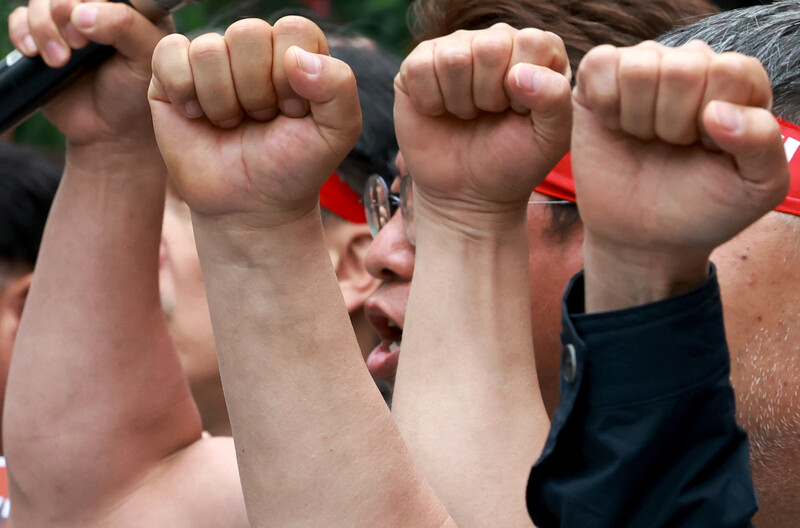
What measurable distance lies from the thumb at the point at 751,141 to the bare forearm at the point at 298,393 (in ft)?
→ 1.33

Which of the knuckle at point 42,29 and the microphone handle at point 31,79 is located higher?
the knuckle at point 42,29

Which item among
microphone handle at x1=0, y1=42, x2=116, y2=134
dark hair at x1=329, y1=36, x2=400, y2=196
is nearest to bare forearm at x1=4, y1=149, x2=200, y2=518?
microphone handle at x1=0, y1=42, x2=116, y2=134

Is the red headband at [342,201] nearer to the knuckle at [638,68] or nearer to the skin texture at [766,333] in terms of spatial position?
the skin texture at [766,333]

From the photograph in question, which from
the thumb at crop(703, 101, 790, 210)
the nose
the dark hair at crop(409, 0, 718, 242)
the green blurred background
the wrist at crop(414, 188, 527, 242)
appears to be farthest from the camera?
the green blurred background

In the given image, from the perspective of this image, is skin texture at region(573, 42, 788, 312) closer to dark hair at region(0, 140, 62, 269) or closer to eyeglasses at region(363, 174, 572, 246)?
eyeglasses at region(363, 174, 572, 246)

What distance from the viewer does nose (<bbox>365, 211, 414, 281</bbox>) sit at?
5.76ft

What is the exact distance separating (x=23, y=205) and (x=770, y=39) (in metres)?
1.66

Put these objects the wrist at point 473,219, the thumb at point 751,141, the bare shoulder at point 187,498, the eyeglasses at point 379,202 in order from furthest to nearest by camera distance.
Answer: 1. the eyeglasses at point 379,202
2. the bare shoulder at point 187,498
3. the wrist at point 473,219
4. the thumb at point 751,141

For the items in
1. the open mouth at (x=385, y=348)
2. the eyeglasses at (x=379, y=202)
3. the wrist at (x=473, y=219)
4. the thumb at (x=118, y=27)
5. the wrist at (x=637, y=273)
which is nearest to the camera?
the wrist at (x=637, y=273)

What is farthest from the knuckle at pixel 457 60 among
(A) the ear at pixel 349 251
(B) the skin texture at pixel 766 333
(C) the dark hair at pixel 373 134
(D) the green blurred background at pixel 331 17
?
(D) the green blurred background at pixel 331 17

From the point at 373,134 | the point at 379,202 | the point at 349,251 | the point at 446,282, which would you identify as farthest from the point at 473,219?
the point at 349,251

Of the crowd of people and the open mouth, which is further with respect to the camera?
the open mouth

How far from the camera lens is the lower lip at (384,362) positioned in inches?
74.6

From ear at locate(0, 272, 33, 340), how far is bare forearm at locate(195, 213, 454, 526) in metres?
1.37
